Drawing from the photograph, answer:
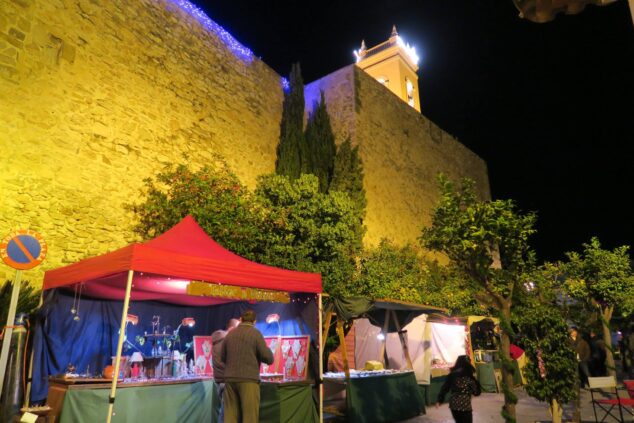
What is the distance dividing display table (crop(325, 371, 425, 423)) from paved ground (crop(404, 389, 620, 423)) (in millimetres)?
239

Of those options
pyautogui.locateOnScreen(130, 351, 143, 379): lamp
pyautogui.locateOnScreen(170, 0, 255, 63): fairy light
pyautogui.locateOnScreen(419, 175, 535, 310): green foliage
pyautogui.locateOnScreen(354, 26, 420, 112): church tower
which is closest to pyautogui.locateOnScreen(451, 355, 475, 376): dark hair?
pyautogui.locateOnScreen(419, 175, 535, 310): green foliage

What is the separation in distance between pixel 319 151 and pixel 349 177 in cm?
110

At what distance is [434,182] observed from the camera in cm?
1881

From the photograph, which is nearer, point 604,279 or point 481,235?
point 481,235

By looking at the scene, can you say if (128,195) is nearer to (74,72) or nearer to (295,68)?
(74,72)

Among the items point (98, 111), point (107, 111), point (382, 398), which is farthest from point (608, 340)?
point (98, 111)

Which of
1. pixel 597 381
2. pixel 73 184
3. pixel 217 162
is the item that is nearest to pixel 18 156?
pixel 73 184

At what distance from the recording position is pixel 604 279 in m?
11.8

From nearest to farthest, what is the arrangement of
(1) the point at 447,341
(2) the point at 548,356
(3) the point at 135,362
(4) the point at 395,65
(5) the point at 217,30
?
(2) the point at 548,356
(3) the point at 135,362
(1) the point at 447,341
(5) the point at 217,30
(4) the point at 395,65

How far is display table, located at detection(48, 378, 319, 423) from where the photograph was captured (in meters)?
4.23

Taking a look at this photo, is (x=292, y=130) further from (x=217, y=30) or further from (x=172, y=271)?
(x=172, y=271)

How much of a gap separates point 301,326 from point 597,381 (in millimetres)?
4297

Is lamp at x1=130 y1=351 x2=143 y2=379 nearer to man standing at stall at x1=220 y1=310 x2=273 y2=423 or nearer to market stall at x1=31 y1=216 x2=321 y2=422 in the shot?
market stall at x1=31 y1=216 x2=321 y2=422

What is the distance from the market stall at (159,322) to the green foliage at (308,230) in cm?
184
